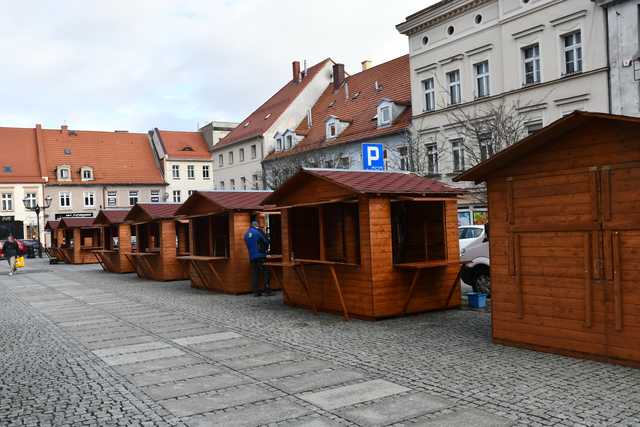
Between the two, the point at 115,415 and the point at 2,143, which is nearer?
the point at 115,415

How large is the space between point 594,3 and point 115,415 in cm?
2414

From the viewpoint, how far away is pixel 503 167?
9.15 m

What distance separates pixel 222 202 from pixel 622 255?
38.5 feet

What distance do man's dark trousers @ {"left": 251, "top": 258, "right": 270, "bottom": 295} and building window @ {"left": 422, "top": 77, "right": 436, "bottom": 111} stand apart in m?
20.4

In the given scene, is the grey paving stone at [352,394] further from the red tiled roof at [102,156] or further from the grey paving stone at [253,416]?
the red tiled roof at [102,156]

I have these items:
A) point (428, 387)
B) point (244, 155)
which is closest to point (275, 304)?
point (428, 387)

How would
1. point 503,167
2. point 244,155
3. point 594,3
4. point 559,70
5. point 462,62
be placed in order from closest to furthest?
point 503,167 < point 594,3 < point 559,70 < point 462,62 < point 244,155

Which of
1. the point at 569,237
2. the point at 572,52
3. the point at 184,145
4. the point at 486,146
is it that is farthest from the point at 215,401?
the point at 184,145

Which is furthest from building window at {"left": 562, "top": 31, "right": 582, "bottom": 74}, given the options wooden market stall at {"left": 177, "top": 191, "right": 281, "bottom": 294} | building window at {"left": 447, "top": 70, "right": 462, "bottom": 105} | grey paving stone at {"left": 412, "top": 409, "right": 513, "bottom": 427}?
grey paving stone at {"left": 412, "top": 409, "right": 513, "bottom": 427}

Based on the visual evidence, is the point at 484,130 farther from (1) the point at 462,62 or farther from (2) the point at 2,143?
(2) the point at 2,143

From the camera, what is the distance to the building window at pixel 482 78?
102 ft

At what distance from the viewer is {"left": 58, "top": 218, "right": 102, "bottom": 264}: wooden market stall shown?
36.4 meters

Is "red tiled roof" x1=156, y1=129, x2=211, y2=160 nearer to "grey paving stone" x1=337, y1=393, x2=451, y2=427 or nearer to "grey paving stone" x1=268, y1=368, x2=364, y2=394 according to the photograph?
"grey paving stone" x1=268, y1=368, x2=364, y2=394

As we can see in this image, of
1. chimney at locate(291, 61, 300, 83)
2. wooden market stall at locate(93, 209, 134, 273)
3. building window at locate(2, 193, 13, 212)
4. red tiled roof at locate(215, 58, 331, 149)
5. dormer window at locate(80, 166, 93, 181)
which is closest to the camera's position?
wooden market stall at locate(93, 209, 134, 273)
